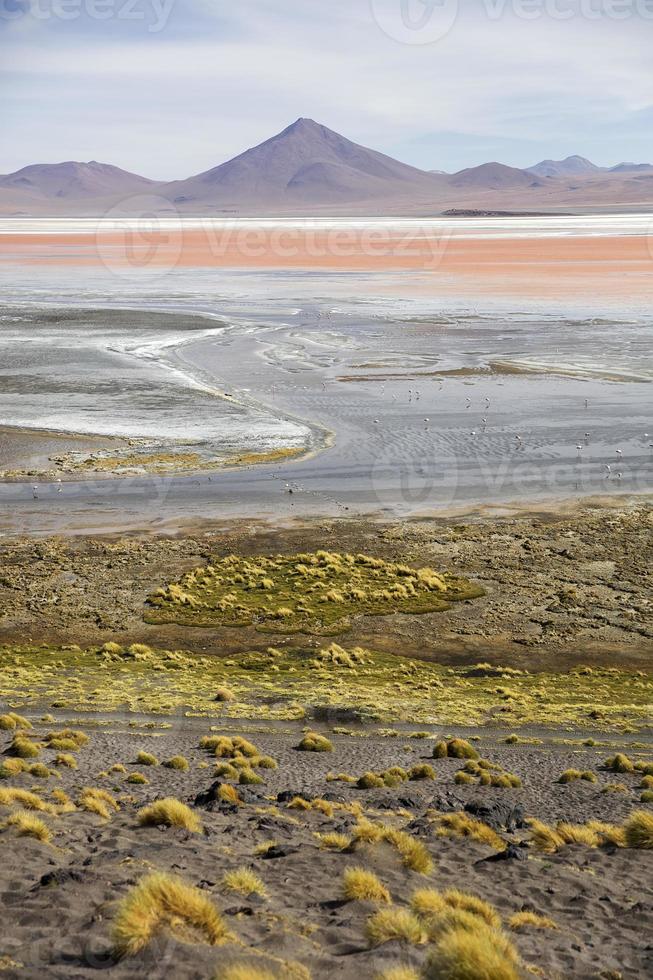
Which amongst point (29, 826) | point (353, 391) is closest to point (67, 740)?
point (29, 826)

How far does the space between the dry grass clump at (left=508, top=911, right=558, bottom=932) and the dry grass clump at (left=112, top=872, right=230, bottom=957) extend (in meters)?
2.93

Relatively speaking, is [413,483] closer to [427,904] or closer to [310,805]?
[310,805]

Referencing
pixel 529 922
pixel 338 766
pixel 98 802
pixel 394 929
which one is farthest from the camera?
pixel 338 766

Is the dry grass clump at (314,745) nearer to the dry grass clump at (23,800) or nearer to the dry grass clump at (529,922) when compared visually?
the dry grass clump at (23,800)

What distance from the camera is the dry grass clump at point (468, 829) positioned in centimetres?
1346

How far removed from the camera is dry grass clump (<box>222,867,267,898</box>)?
10.7m

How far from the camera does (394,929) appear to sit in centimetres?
950

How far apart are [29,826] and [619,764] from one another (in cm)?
984

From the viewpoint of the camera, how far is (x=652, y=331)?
69.6 meters

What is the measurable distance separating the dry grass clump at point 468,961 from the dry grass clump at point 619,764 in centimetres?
917

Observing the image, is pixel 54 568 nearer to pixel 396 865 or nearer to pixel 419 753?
pixel 419 753

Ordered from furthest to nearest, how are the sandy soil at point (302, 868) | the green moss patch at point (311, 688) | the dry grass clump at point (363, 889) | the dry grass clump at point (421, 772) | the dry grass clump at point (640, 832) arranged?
the green moss patch at point (311, 688), the dry grass clump at point (421, 772), the dry grass clump at point (640, 832), the dry grass clump at point (363, 889), the sandy soil at point (302, 868)

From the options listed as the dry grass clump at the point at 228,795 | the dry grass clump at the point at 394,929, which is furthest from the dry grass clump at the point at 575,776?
the dry grass clump at the point at 394,929

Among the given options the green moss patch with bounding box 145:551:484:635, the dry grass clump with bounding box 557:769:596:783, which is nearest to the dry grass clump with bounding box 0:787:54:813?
the dry grass clump with bounding box 557:769:596:783
